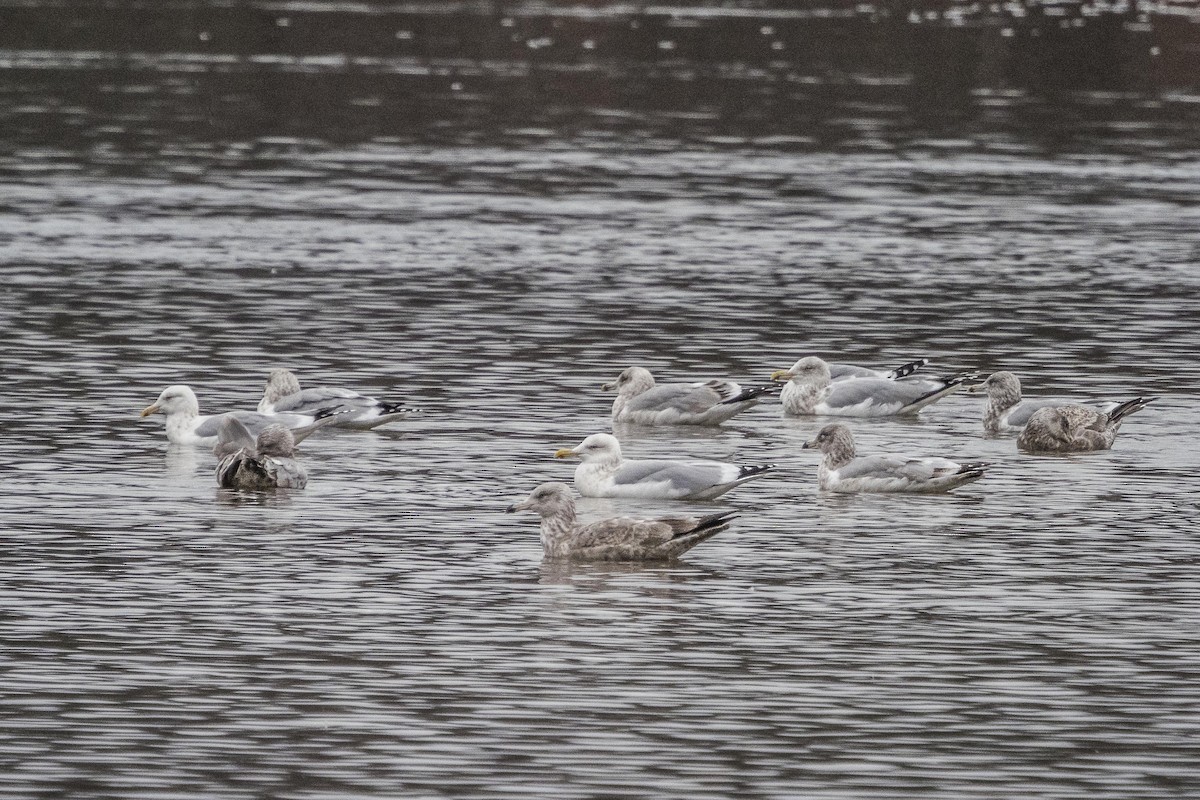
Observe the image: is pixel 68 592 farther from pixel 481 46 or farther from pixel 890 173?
pixel 481 46

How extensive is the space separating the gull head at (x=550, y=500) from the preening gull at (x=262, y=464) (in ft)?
9.95

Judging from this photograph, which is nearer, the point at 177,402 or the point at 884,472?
the point at 884,472

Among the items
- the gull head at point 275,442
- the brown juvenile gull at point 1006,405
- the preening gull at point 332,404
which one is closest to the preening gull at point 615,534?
the gull head at point 275,442

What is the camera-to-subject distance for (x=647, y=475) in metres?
20.8

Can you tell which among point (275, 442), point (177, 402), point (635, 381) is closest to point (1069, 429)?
point (635, 381)

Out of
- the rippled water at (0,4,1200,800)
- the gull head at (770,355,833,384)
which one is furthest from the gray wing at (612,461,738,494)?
the gull head at (770,355,833,384)

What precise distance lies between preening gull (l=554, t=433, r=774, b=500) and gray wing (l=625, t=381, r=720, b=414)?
12.6ft

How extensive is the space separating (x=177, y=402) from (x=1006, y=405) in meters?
7.80

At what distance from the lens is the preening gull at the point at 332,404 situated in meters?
23.6

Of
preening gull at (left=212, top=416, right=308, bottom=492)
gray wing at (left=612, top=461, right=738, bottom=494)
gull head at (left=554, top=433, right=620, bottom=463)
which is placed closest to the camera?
gray wing at (left=612, top=461, right=738, bottom=494)

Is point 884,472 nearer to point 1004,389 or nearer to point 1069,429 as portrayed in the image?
point 1069,429

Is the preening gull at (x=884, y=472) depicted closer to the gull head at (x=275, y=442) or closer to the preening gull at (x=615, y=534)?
the preening gull at (x=615, y=534)

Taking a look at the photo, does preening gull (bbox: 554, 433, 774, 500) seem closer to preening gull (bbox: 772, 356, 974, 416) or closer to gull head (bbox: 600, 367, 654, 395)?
gull head (bbox: 600, 367, 654, 395)

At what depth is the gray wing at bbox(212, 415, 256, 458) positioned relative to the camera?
2220 cm
